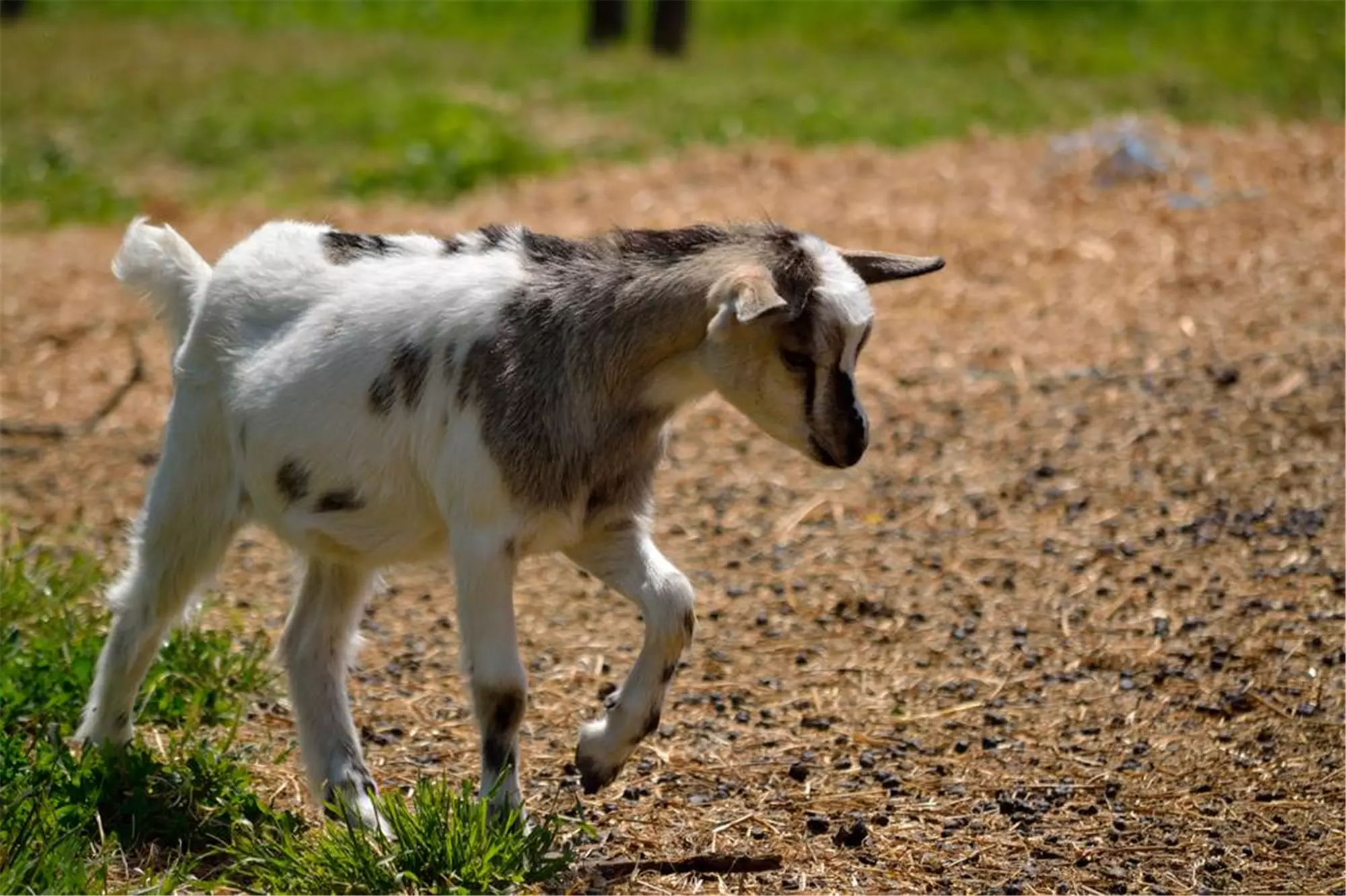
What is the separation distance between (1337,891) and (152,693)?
381 cm

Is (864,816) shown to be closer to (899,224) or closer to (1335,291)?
(1335,291)

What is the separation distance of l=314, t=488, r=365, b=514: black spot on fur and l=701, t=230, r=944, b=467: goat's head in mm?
1151

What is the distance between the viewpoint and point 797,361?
487 centimetres

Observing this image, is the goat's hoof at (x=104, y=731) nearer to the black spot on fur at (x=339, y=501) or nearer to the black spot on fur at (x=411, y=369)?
the black spot on fur at (x=339, y=501)

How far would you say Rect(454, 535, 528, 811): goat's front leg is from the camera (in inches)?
196

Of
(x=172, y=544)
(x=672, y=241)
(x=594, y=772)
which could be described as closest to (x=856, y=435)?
(x=672, y=241)

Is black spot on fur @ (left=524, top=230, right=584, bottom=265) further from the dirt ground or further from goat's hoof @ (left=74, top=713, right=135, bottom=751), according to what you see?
goat's hoof @ (left=74, top=713, right=135, bottom=751)

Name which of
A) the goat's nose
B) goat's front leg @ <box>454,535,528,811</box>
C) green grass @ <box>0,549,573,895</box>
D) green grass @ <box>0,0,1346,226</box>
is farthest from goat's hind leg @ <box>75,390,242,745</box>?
green grass @ <box>0,0,1346,226</box>

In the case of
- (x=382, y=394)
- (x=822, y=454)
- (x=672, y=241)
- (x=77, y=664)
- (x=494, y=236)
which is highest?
(x=672, y=241)

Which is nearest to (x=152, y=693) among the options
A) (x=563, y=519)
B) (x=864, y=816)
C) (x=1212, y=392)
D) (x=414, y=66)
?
(x=563, y=519)

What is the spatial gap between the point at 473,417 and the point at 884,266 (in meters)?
1.27

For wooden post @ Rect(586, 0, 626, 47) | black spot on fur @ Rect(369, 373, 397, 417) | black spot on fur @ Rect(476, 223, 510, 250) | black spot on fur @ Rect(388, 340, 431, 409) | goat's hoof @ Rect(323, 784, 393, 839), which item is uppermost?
black spot on fur @ Rect(476, 223, 510, 250)

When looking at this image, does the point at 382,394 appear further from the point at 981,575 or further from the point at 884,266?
the point at 981,575

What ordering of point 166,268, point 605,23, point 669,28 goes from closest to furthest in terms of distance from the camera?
point 166,268 → point 669,28 → point 605,23
